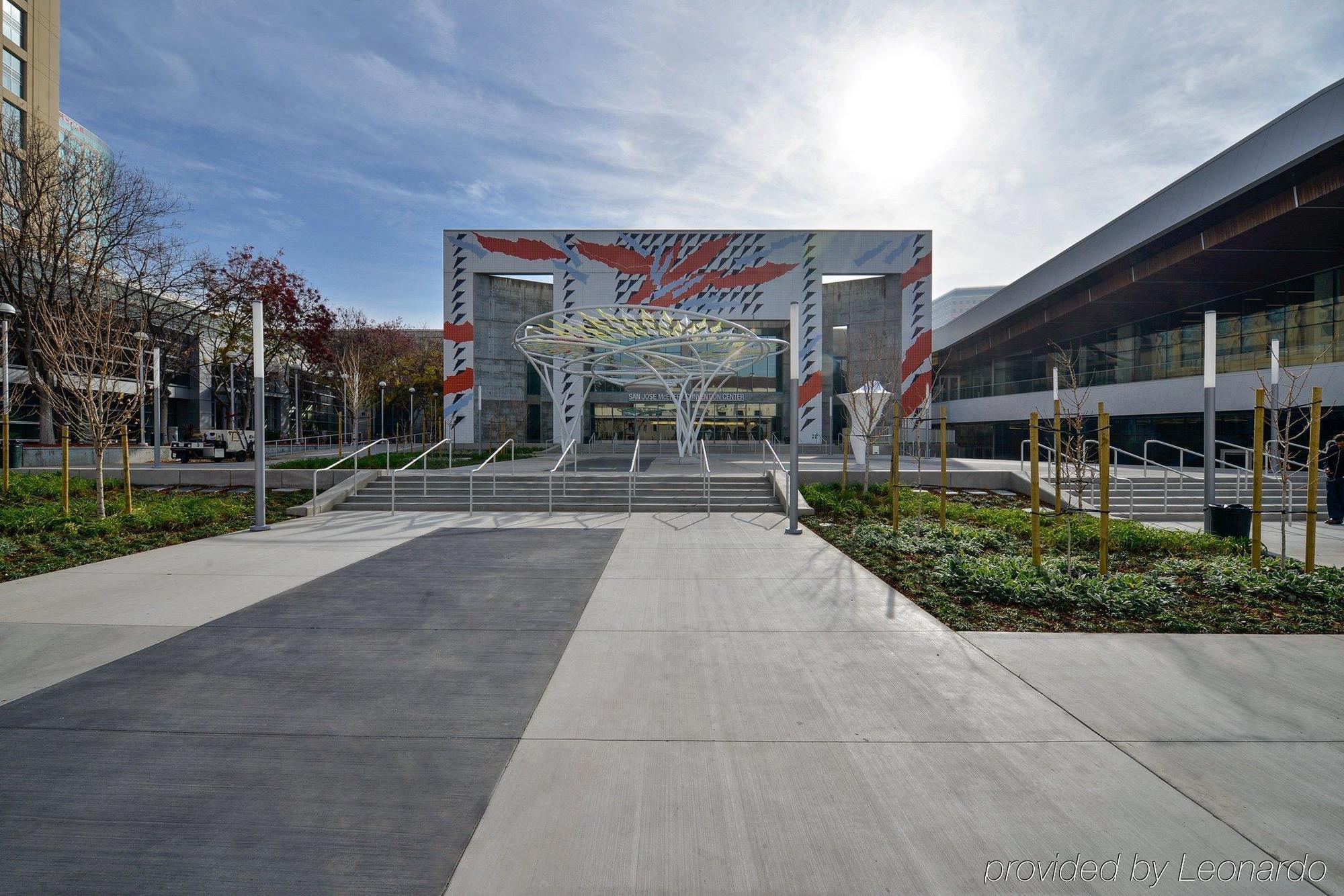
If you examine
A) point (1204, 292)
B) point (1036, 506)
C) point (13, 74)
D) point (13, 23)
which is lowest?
point (1036, 506)

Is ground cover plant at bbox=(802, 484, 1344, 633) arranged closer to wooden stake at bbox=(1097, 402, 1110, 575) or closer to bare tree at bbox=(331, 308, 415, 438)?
wooden stake at bbox=(1097, 402, 1110, 575)

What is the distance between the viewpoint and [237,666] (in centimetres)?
480

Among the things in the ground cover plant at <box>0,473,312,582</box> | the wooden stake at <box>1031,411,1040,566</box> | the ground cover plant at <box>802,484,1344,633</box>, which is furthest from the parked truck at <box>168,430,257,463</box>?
the wooden stake at <box>1031,411,1040,566</box>

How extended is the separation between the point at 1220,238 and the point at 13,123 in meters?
46.5

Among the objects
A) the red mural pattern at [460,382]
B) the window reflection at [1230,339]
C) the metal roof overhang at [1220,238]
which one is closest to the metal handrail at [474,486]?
the window reflection at [1230,339]

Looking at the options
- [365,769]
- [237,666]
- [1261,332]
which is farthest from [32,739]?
[1261,332]

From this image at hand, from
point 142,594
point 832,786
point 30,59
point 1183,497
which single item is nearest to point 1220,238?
point 1183,497

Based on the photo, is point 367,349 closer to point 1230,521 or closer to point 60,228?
point 60,228

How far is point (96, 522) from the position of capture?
10867mm

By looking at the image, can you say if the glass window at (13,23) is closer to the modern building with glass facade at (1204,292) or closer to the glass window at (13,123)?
the glass window at (13,123)

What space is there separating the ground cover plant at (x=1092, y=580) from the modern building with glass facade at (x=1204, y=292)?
328 inches

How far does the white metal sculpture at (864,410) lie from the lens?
671 inches

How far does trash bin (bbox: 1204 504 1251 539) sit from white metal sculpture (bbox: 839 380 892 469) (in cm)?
667

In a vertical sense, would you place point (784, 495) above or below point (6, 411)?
below
